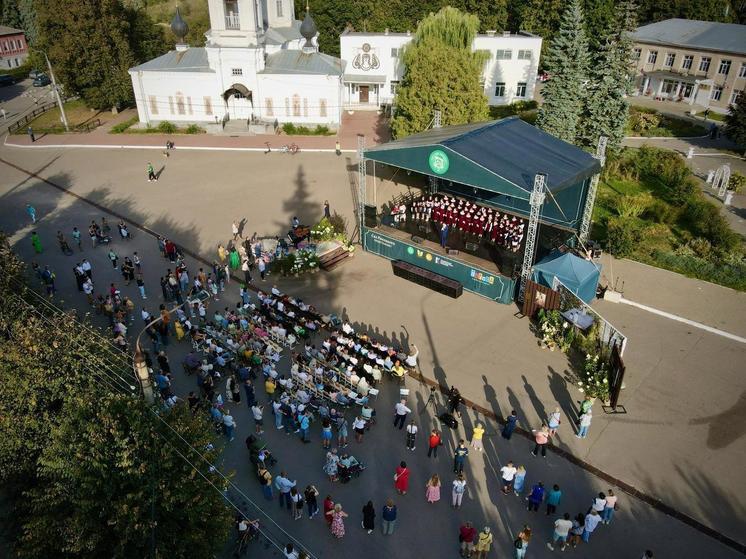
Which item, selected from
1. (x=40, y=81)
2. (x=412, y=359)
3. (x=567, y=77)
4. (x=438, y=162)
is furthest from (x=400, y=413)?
(x=40, y=81)

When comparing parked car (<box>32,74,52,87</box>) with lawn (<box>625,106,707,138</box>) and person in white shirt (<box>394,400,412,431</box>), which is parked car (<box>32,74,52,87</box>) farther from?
person in white shirt (<box>394,400,412,431</box>)

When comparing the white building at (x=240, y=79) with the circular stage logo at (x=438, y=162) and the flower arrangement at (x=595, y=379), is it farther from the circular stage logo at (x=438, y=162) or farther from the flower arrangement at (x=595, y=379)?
the flower arrangement at (x=595, y=379)

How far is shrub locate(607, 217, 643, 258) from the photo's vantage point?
25.2 m

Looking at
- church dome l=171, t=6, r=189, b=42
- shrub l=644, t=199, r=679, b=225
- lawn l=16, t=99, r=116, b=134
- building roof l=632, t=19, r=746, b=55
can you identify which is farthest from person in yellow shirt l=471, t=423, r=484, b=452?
building roof l=632, t=19, r=746, b=55

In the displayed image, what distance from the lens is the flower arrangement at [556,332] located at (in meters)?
18.8

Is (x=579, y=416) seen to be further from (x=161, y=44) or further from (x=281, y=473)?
(x=161, y=44)

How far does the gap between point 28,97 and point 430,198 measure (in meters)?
50.3

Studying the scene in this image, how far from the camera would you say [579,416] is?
16.1 metres

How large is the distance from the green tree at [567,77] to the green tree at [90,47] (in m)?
34.9

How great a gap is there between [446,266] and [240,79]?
28443 mm

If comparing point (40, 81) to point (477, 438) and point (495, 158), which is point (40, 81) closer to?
point (495, 158)

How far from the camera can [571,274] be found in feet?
66.8

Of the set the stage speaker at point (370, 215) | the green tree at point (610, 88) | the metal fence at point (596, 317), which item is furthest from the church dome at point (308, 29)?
the metal fence at point (596, 317)

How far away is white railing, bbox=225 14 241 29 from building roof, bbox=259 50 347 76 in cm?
344
